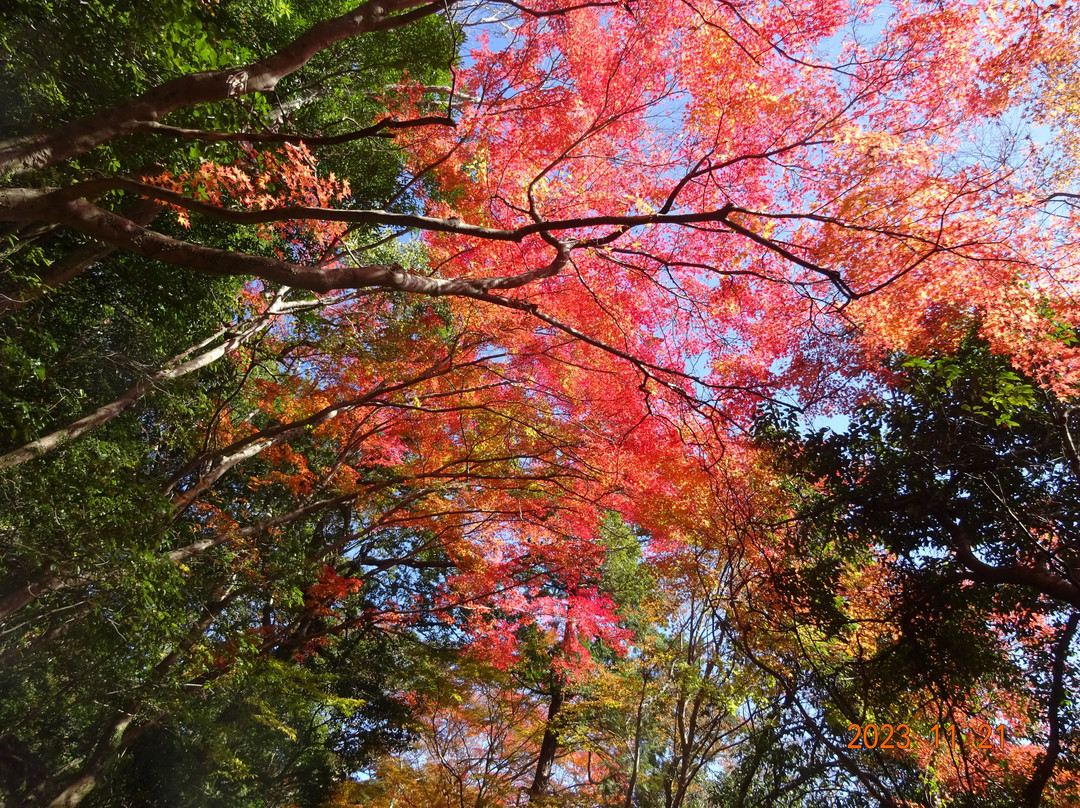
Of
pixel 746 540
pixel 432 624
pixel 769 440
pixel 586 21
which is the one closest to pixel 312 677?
pixel 432 624

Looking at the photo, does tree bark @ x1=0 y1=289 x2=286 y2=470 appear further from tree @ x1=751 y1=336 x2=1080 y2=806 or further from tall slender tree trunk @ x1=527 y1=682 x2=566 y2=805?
tall slender tree trunk @ x1=527 y1=682 x2=566 y2=805

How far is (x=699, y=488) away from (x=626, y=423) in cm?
128

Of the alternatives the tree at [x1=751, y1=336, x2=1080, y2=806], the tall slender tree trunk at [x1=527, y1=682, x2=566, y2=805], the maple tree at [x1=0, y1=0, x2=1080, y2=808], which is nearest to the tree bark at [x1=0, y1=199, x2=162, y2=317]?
the maple tree at [x1=0, y1=0, x2=1080, y2=808]

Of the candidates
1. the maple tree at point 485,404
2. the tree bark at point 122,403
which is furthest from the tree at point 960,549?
the tree bark at point 122,403

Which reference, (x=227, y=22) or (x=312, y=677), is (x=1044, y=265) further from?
(x=312, y=677)

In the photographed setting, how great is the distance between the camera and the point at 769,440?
6.38 metres

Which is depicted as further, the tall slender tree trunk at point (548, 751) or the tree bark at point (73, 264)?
the tall slender tree trunk at point (548, 751)
